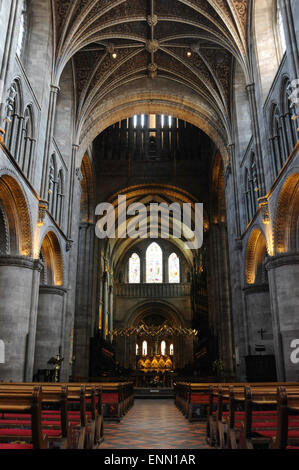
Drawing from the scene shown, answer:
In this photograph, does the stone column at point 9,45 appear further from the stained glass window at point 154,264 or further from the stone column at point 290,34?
the stained glass window at point 154,264

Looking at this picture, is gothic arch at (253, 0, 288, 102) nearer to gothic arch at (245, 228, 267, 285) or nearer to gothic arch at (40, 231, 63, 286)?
gothic arch at (245, 228, 267, 285)

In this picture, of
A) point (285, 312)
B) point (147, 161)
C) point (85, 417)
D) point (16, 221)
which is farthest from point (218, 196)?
point (85, 417)

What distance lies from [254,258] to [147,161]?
15.4 m

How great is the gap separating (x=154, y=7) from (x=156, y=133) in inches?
508

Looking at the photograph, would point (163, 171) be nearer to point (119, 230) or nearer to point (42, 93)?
point (119, 230)

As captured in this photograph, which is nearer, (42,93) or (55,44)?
(42,93)

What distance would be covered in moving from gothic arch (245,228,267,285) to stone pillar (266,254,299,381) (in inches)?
128

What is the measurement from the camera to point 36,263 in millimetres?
12461

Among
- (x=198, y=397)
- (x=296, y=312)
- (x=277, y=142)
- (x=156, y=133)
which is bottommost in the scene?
(x=198, y=397)

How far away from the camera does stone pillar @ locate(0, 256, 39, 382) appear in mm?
11172

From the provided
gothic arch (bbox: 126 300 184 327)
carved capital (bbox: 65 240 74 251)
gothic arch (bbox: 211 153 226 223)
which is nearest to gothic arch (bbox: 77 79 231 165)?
carved capital (bbox: 65 240 74 251)

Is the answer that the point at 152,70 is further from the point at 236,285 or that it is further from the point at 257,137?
the point at 236,285
